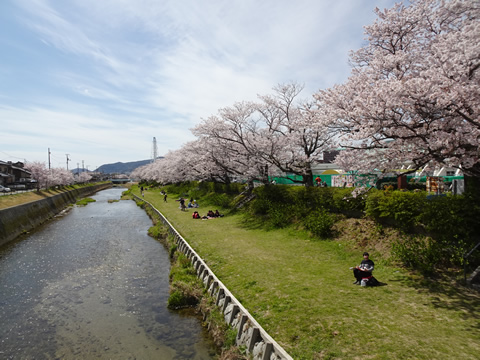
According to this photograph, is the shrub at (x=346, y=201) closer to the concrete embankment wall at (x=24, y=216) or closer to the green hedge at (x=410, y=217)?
the green hedge at (x=410, y=217)

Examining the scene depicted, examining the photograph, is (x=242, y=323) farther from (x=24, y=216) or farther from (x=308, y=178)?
(x=24, y=216)

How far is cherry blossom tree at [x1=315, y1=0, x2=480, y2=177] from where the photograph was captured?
833 centimetres

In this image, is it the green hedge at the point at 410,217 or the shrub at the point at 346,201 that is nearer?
the green hedge at the point at 410,217

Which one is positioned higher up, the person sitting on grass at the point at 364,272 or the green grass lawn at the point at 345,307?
the person sitting on grass at the point at 364,272

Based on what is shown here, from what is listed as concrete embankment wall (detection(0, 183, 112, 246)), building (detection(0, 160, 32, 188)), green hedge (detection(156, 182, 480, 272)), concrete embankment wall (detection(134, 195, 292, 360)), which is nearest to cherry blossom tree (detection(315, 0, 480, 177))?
green hedge (detection(156, 182, 480, 272))

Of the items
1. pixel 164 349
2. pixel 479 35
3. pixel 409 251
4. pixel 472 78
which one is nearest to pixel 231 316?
pixel 164 349

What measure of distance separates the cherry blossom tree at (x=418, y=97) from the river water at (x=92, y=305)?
29.7 ft

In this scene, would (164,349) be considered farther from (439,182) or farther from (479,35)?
(439,182)

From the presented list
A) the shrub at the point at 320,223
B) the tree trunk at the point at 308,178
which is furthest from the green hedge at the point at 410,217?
the tree trunk at the point at 308,178

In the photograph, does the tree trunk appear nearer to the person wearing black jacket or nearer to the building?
the person wearing black jacket

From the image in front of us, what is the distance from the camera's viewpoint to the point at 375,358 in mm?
6188

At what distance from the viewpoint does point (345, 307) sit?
8469 mm

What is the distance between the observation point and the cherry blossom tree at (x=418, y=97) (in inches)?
328

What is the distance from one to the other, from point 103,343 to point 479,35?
15008 millimetres
